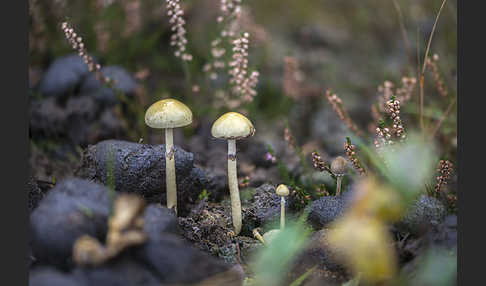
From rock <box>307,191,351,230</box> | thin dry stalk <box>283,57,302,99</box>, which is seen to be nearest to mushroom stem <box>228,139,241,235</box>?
rock <box>307,191,351,230</box>

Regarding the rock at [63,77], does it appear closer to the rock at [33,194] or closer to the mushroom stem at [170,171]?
the rock at [33,194]

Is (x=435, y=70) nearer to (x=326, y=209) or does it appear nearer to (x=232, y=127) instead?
(x=326, y=209)

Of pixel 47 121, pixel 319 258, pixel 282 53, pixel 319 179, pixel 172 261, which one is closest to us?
pixel 172 261

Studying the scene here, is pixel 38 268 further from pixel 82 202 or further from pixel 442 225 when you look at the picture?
pixel 442 225

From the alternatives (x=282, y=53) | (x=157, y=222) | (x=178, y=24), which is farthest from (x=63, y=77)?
(x=282, y=53)

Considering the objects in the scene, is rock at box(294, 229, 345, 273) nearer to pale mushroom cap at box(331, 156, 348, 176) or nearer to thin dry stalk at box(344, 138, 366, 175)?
pale mushroom cap at box(331, 156, 348, 176)

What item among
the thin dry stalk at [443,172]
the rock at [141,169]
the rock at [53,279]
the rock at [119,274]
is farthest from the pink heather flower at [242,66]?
the rock at [53,279]
